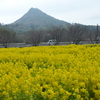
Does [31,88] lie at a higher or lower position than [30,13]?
lower

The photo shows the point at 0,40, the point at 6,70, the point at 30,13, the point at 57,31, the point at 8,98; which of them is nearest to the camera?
the point at 8,98

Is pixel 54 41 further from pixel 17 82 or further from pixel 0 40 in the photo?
pixel 17 82

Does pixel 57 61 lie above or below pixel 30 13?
below

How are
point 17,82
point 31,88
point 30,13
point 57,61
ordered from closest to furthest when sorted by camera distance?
point 31,88
point 17,82
point 57,61
point 30,13

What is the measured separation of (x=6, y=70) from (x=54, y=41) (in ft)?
86.1

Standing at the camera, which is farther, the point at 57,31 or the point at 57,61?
the point at 57,31

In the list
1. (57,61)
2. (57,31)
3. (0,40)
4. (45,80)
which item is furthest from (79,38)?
(45,80)

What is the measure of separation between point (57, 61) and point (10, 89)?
7.73 feet

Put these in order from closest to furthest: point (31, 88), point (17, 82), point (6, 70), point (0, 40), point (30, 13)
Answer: point (31, 88) < point (17, 82) < point (6, 70) < point (0, 40) < point (30, 13)

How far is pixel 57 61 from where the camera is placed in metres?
4.71

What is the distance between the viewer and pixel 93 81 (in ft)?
8.46

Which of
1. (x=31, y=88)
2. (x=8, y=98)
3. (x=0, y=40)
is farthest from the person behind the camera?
(x=0, y=40)

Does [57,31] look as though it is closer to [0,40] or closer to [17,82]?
[0,40]

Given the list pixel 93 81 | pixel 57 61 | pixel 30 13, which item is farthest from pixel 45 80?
pixel 30 13
